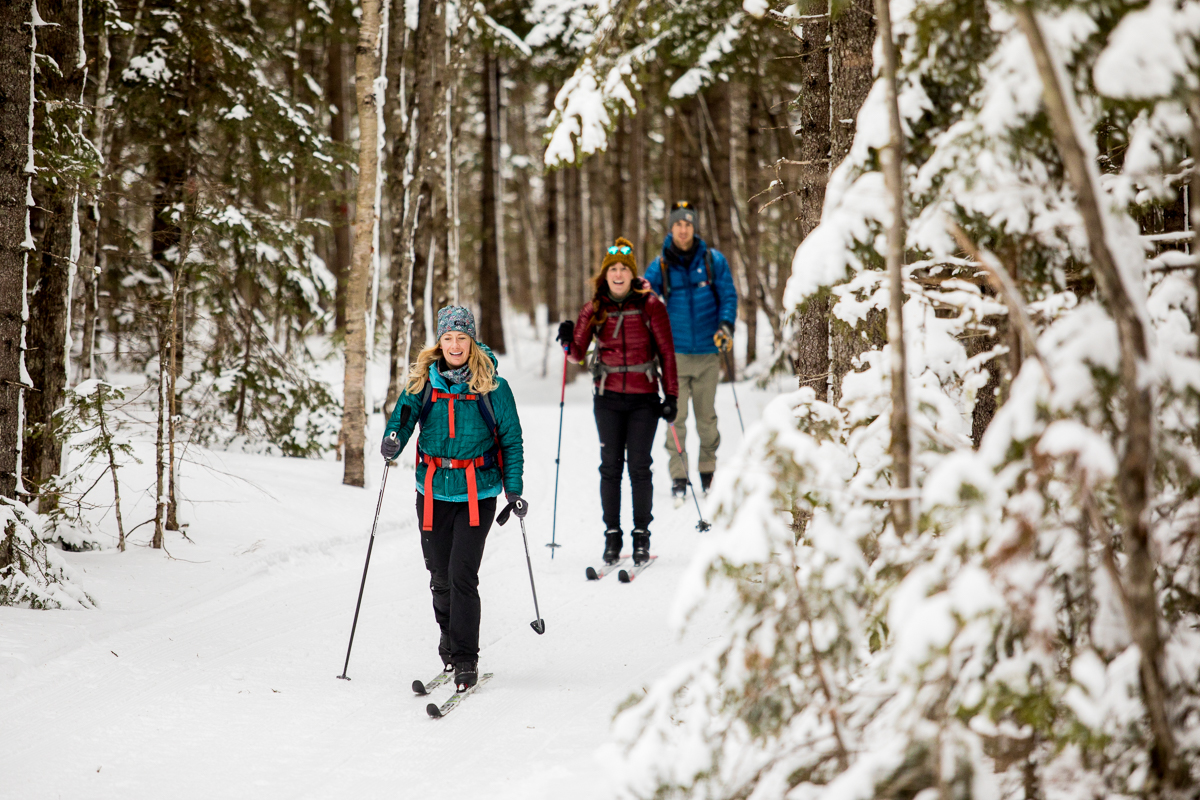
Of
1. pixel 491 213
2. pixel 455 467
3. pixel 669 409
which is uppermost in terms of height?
pixel 491 213

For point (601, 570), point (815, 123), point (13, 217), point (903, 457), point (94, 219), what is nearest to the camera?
point (903, 457)

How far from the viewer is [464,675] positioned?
470 cm

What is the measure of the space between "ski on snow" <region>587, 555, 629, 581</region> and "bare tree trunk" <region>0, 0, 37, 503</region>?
3881 mm

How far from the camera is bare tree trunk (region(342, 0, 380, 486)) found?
8680mm

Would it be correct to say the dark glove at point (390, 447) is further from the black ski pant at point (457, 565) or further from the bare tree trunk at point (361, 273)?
the bare tree trunk at point (361, 273)

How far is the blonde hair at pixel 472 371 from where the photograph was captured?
4.82 meters

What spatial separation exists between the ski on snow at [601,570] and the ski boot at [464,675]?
205 cm

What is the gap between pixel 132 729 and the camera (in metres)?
4.20

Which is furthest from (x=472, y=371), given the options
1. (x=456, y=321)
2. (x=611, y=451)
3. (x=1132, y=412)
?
(x=1132, y=412)

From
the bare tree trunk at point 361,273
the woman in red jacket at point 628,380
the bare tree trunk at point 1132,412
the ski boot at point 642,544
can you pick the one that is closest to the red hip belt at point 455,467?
the woman in red jacket at point 628,380

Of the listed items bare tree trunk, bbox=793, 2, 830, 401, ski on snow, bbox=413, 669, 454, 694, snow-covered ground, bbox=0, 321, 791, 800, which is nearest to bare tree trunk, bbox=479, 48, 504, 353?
snow-covered ground, bbox=0, 321, 791, 800

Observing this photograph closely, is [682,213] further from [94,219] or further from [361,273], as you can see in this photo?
[94,219]

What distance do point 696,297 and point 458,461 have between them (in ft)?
15.1

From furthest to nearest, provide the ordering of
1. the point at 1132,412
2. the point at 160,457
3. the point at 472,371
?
the point at 160,457
the point at 472,371
the point at 1132,412
